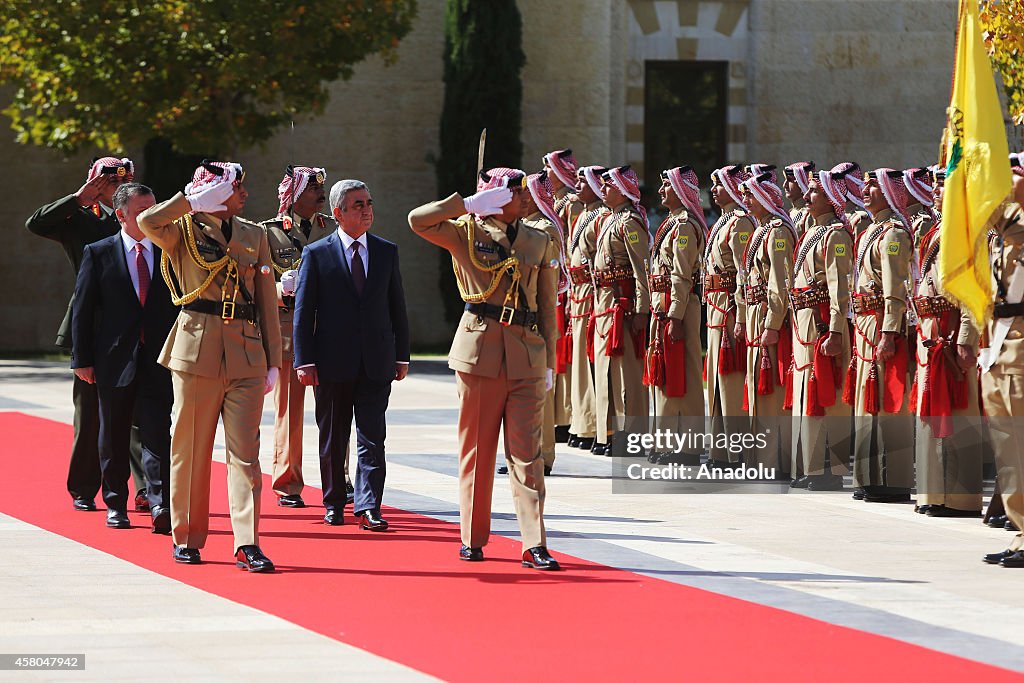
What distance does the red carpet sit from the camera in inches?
269

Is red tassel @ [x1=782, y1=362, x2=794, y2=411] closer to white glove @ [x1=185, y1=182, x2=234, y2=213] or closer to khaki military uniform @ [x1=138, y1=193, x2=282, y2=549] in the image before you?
khaki military uniform @ [x1=138, y1=193, x2=282, y2=549]

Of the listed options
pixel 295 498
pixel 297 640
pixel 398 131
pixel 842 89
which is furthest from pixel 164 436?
pixel 842 89

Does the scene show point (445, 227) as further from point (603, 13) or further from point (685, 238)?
point (603, 13)

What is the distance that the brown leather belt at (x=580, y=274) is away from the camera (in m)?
14.4

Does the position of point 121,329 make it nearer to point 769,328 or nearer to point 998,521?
point 769,328

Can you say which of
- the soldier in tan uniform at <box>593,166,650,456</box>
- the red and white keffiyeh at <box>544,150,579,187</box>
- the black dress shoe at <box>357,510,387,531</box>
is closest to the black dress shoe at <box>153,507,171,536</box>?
the black dress shoe at <box>357,510,387,531</box>

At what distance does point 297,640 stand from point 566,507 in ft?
14.4

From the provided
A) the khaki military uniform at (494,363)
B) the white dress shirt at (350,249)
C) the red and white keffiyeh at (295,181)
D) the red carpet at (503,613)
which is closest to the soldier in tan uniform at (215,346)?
the red carpet at (503,613)

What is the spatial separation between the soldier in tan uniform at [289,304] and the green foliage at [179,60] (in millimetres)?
12391

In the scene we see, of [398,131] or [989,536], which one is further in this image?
[398,131]

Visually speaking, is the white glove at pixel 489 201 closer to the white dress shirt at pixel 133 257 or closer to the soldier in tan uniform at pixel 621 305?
the white dress shirt at pixel 133 257

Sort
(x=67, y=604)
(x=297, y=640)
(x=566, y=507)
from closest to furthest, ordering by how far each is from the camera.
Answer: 1. (x=297, y=640)
2. (x=67, y=604)
3. (x=566, y=507)

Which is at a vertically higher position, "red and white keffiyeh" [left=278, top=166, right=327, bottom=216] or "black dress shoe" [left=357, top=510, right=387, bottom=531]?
"red and white keffiyeh" [left=278, top=166, right=327, bottom=216]

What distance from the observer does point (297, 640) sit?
7223 millimetres
